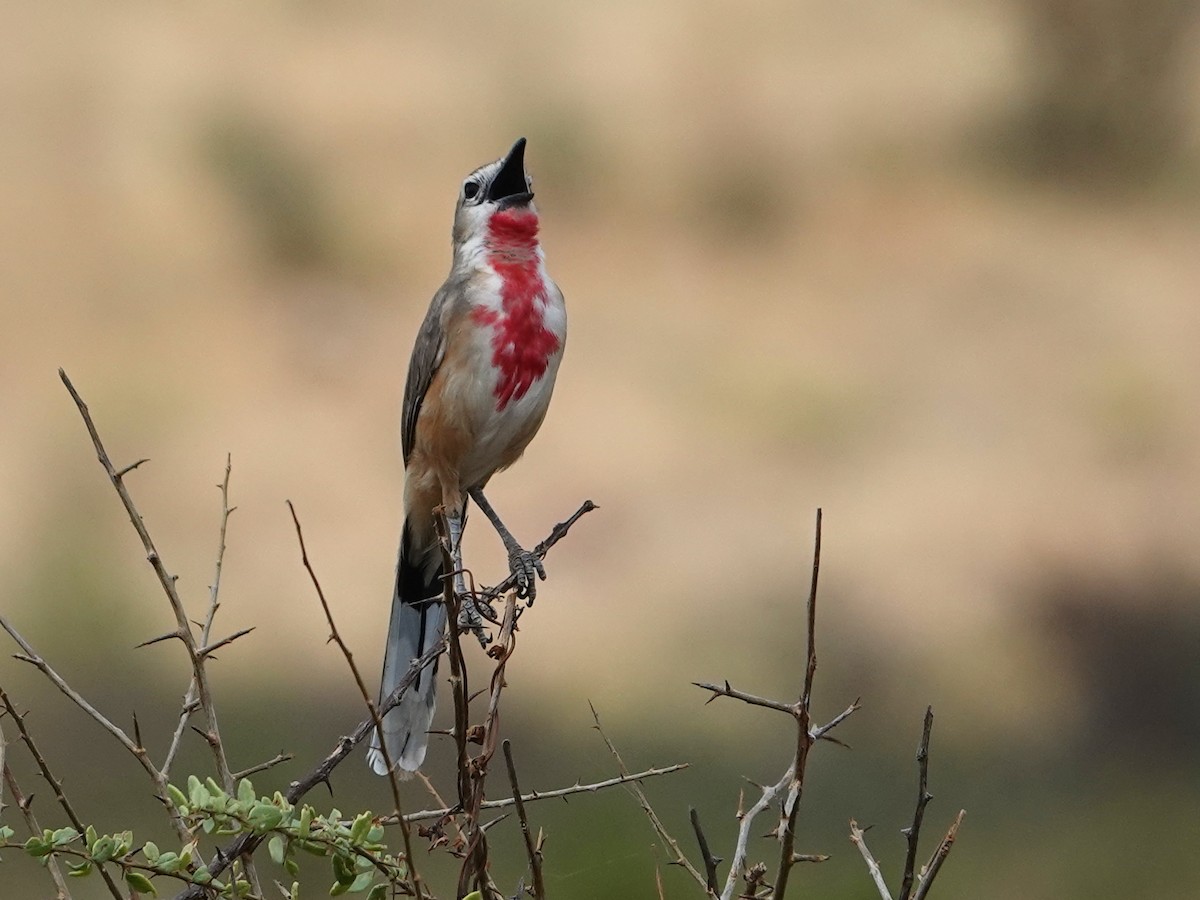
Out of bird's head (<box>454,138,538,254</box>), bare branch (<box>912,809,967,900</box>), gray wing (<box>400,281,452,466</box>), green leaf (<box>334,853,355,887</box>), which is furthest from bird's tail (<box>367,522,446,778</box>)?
bare branch (<box>912,809,967,900</box>)

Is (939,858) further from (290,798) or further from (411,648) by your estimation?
(411,648)

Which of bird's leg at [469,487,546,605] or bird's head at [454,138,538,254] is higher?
bird's head at [454,138,538,254]

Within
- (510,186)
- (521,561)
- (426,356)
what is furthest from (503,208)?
(521,561)

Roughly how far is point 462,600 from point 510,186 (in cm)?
80

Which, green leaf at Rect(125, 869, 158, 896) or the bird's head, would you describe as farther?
the bird's head

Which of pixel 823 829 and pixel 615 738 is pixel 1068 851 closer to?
pixel 823 829

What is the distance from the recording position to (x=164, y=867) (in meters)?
0.96

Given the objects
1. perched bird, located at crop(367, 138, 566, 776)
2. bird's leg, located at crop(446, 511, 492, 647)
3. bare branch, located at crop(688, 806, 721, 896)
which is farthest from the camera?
perched bird, located at crop(367, 138, 566, 776)

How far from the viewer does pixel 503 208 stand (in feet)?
6.30

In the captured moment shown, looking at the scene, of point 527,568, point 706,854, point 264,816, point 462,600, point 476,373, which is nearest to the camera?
point 264,816

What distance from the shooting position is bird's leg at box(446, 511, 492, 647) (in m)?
1.24

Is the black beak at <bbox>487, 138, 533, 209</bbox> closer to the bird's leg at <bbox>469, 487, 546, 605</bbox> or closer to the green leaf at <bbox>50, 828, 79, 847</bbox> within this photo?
the bird's leg at <bbox>469, 487, 546, 605</bbox>

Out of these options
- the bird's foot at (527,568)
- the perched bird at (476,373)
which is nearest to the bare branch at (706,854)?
the bird's foot at (527,568)

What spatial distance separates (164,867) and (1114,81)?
3373 mm
